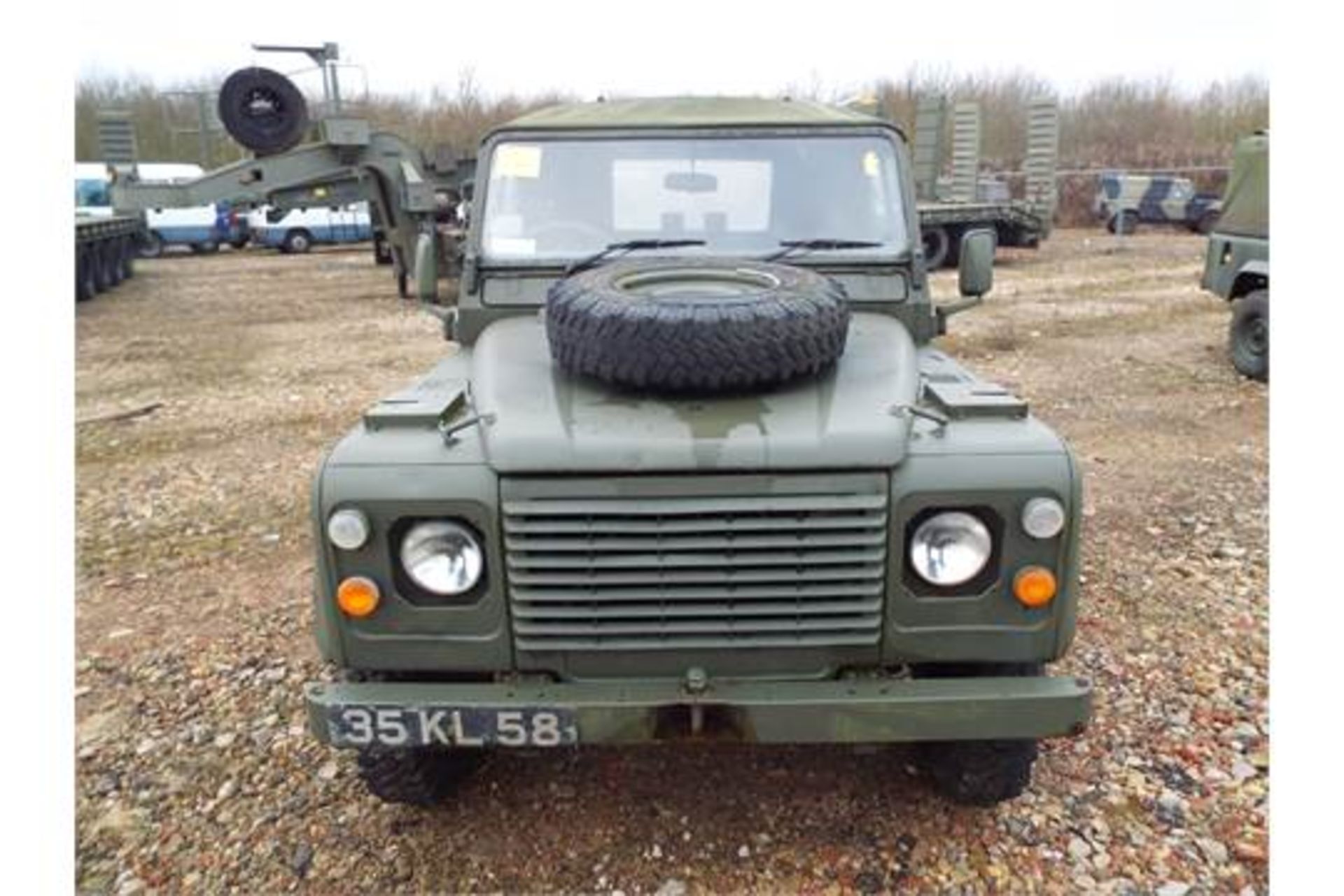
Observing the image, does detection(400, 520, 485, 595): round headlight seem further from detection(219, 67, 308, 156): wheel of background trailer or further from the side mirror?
detection(219, 67, 308, 156): wheel of background trailer

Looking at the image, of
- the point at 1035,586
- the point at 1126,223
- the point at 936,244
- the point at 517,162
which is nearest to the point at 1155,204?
the point at 1126,223

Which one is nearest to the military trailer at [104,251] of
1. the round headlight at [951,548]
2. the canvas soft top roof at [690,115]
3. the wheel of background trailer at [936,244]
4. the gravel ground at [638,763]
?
the gravel ground at [638,763]

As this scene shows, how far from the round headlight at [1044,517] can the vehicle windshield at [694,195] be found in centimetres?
152

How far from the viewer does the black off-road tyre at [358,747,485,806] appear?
2.80 metres

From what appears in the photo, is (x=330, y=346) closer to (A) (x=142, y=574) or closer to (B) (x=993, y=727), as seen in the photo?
(A) (x=142, y=574)

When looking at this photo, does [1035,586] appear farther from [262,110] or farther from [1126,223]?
[1126,223]

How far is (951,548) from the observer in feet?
8.07

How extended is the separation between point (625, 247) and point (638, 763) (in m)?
1.79

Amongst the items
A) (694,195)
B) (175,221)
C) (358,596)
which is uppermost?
(175,221)

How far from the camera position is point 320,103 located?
16.9m

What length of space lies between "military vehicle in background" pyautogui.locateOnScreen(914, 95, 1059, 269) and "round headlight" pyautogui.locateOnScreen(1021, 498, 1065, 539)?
14.4 m

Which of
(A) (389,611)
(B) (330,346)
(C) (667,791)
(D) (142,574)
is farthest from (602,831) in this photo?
(B) (330,346)

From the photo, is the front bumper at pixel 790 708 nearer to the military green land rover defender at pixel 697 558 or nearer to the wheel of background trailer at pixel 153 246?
the military green land rover defender at pixel 697 558

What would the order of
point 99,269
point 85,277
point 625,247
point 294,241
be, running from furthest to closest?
point 294,241 → point 99,269 → point 85,277 → point 625,247
